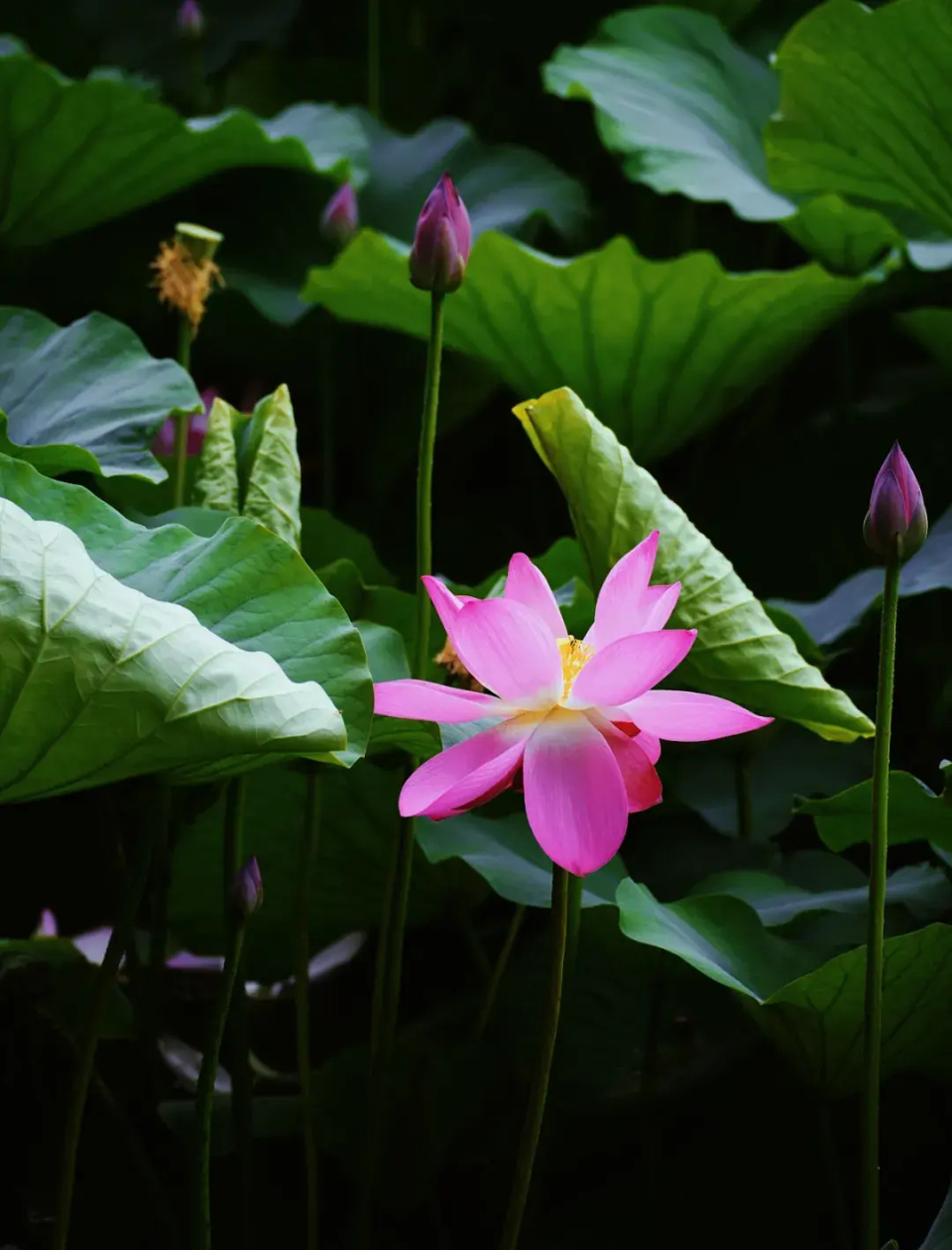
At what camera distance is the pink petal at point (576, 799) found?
49 cm

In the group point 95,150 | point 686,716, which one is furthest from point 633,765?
point 95,150

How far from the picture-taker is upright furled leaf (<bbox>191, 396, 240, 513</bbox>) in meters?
0.76

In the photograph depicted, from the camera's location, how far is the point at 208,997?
3.54 feet

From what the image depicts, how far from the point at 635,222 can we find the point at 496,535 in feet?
1.54

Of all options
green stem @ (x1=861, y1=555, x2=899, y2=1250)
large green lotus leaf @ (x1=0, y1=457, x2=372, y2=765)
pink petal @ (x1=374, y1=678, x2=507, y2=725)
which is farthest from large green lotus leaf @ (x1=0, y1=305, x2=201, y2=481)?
green stem @ (x1=861, y1=555, x2=899, y2=1250)

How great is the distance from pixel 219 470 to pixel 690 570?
0.26 meters

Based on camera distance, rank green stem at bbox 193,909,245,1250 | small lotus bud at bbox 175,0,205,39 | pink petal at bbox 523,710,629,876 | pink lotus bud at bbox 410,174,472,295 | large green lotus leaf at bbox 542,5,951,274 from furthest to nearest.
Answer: small lotus bud at bbox 175,0,205,39 < large green lotus leaf at bbox 542,5,951,274 < pink lotus bud at bbox 410,174,472,295 < green stem at bbox 193,909,245,1250 < pink petal at bbox 523,710,629,876

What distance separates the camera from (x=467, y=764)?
523 mm

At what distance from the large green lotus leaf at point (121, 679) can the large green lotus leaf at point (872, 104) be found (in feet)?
2.81

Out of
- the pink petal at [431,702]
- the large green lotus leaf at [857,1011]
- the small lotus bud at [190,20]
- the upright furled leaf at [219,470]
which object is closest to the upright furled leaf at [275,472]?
the upright furled leaf at [219,470]

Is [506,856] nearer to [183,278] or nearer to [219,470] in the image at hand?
[219,470]

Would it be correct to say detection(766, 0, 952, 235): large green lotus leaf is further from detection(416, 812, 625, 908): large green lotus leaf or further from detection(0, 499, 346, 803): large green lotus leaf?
detection(0, 499, 346, 803): large green lotus leaf

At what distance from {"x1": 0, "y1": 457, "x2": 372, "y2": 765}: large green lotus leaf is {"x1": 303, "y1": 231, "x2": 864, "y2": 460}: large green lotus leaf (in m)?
0.49

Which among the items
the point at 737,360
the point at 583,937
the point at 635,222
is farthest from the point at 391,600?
the point at 635,222
